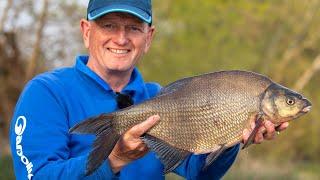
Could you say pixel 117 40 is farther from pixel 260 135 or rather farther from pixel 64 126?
pixel 260 135

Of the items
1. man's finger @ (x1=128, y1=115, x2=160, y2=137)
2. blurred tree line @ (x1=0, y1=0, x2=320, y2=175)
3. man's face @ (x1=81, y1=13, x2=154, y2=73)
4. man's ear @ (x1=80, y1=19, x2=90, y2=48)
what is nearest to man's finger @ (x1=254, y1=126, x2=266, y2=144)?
man's finger @ (x1=128, y1=115, x2=160, y2=137)

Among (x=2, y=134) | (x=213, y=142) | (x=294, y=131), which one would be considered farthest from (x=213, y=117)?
(x=294, y=131)

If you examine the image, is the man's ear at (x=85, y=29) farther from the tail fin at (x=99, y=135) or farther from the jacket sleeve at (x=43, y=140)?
the tail fin at (x=99, y=135)

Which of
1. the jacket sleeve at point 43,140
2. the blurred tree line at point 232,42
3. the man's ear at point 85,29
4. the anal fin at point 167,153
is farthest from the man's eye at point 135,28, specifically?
the blurred tree line at point 232,42

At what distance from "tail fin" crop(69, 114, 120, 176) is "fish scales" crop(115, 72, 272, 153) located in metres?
0.06

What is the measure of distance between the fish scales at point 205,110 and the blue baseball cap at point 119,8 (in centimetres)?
43

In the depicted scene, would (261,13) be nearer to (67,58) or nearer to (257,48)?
(257,48)

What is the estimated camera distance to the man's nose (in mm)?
3717

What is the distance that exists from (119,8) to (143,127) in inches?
26.6

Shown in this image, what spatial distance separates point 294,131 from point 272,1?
5.01 meters

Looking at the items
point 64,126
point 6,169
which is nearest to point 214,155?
point 64,126

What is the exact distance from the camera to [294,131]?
91.5 feet

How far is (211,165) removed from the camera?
13.3 feet

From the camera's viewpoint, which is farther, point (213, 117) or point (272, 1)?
point (272, 1)
